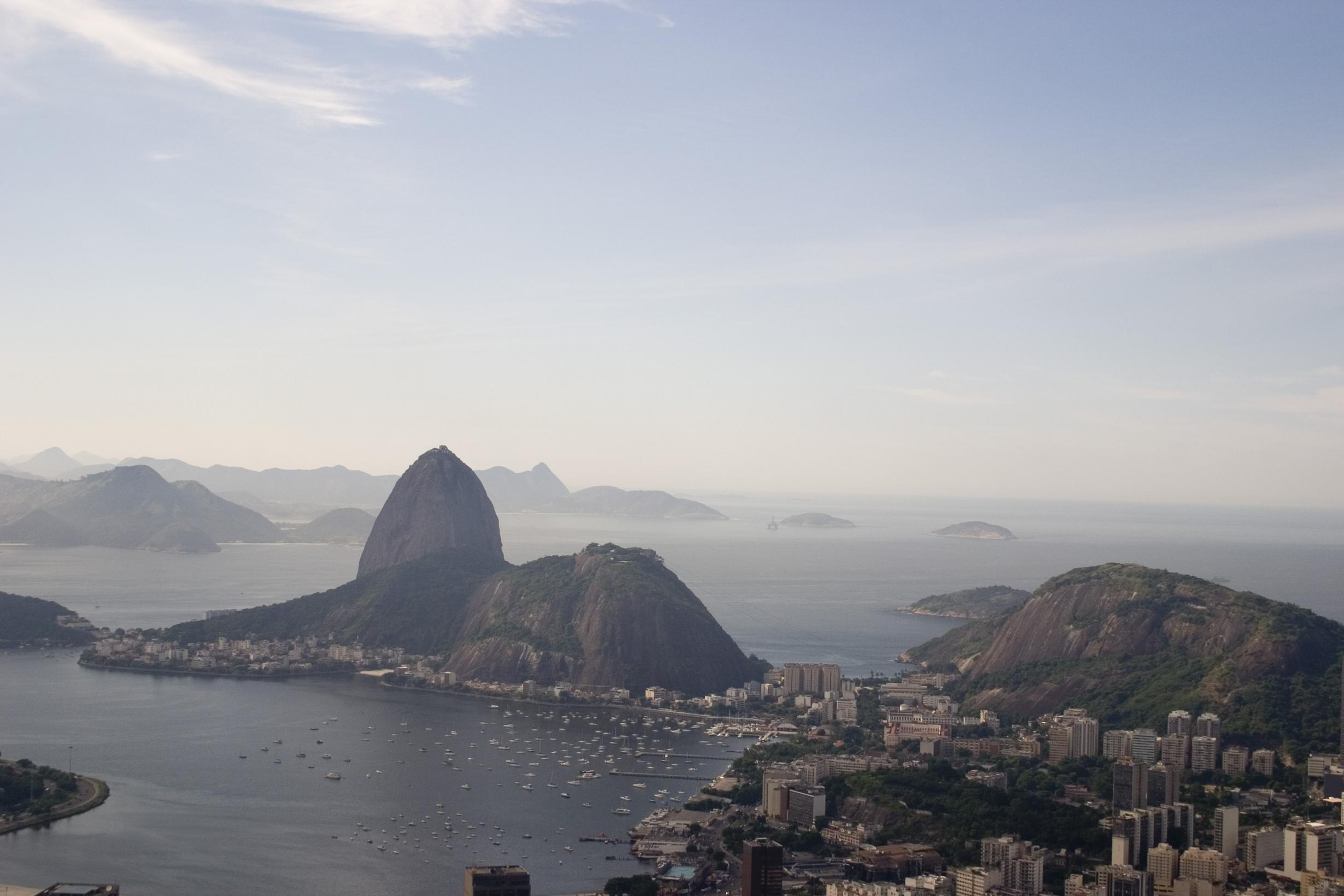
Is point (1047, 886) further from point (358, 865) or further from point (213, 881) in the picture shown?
point (213, 881)

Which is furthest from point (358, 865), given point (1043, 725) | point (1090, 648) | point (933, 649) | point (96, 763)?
point (933, 649)

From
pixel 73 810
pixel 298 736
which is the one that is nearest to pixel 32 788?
pixel 73 810

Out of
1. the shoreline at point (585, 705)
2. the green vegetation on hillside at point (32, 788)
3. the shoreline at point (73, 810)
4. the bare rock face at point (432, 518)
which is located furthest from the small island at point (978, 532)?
the green vegetation on hillside at point (32, 788)

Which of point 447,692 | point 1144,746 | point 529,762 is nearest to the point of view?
point 1144,746

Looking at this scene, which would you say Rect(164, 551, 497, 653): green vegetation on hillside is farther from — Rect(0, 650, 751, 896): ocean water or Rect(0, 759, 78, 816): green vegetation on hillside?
Rect(0, 759, 78, 816): green vegetation on hillside

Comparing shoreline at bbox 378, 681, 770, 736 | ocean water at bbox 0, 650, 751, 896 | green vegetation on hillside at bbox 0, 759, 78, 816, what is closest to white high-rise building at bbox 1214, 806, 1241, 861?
ocean water at bbox 0, 650, 751, 896

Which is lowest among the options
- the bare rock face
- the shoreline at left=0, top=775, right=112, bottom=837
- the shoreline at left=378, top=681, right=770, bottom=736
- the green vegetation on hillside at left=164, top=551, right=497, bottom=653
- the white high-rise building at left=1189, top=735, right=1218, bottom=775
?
the shoreline at left=0, top=775, right=112, bottom=837

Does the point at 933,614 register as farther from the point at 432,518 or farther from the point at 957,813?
the point at 957,813
